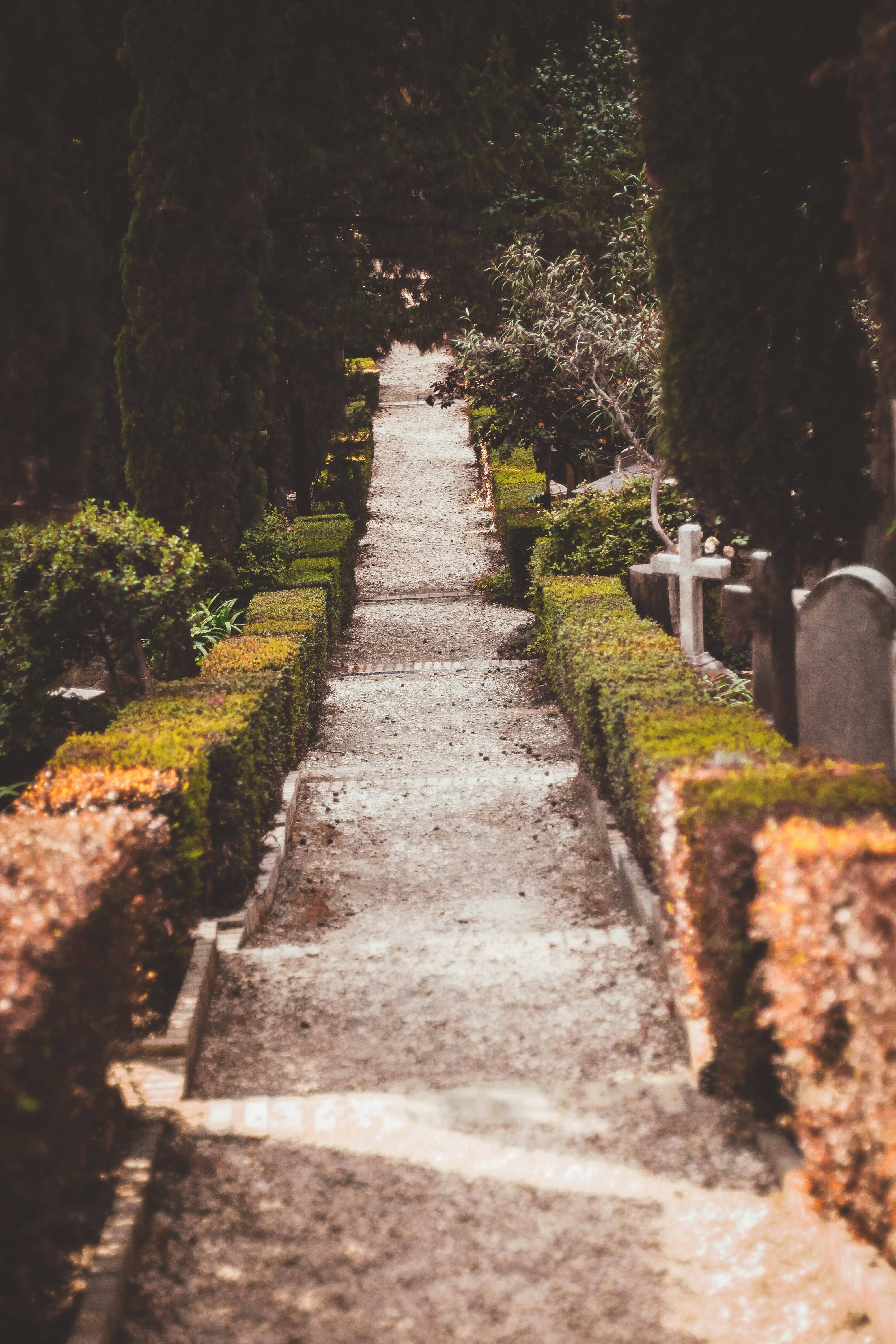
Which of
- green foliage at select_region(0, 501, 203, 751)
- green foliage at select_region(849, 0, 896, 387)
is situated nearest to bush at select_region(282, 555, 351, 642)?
green foliage at select_region(0, 501, 203, 751)

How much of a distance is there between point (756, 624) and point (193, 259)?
560 centimetres

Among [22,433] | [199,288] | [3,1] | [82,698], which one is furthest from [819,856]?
A: [199,288]

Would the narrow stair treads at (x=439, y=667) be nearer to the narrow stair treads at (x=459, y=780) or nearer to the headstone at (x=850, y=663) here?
the narrow stair treads at (x=459, y=780)

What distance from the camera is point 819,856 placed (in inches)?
111

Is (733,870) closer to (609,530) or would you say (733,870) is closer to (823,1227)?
(823,1227)

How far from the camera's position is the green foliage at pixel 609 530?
487 inches

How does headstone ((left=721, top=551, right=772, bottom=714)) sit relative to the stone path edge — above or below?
above

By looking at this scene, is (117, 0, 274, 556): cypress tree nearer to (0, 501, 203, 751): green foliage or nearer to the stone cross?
(0, 501, 203, 751): green foliage

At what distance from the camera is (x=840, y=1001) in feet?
8.95

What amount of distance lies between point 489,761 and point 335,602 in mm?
5646

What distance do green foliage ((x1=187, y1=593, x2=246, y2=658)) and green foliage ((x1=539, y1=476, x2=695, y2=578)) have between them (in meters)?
3.75

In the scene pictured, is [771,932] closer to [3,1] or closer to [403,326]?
[3,1]

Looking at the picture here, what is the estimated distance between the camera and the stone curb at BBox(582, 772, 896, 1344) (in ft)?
8.63

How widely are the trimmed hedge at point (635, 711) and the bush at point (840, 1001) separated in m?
1.45
